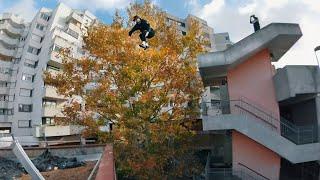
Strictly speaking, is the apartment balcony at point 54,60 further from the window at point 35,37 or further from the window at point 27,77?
the window at point 35,37

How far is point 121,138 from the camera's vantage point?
2112 centimetres

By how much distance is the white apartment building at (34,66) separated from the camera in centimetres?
5675

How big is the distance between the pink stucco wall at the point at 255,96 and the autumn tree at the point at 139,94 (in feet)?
8.98

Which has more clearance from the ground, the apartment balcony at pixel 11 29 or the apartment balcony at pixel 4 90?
the apartment balcony at pixel 11 29

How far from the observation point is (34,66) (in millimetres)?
63312

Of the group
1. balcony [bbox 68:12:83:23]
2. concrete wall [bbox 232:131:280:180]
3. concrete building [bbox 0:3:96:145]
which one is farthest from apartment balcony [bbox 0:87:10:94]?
concrete wall [bbox 232:131:280:180]

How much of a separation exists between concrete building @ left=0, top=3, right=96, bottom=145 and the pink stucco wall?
35.5m

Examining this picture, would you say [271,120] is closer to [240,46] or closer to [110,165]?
[240,46]

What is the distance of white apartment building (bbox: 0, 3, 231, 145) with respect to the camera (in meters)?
56.8

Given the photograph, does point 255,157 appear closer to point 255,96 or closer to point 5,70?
point 255,96

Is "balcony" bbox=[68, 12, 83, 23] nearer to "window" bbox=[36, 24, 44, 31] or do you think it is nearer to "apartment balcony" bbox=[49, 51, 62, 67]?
"window" bbox=[36, 24, 44, 31]

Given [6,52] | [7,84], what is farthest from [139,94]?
[6,52]

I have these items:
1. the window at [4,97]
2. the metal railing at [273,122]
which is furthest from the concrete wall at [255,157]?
the window at [4,97]

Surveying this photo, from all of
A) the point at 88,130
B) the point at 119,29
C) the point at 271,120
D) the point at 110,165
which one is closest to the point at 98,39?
the point at 119,29
